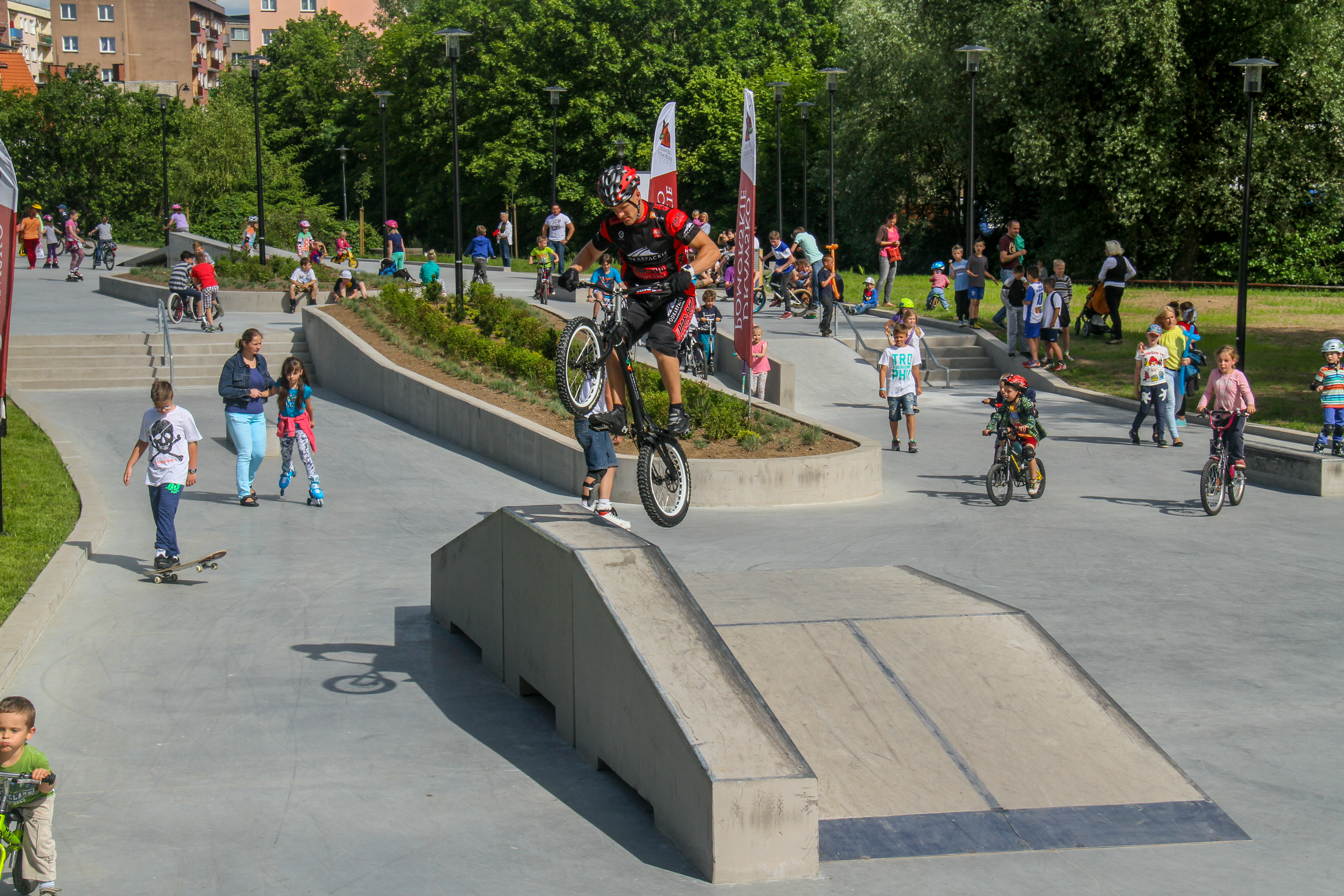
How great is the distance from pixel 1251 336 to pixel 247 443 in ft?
65.6

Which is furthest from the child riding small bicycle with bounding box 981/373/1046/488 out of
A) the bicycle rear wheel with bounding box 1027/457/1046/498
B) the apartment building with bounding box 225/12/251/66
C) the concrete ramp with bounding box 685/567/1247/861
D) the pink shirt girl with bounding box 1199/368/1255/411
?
the apartment building with bounding box 225/12/251/66

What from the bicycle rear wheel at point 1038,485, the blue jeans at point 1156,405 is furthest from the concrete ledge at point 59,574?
the blue jeans at point 1156,405

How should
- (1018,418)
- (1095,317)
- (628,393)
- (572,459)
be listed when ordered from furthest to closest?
(1095,317) → (572,459) → (1018,418) → (628,393)

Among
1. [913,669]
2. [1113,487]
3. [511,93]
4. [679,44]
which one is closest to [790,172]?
[679,44]

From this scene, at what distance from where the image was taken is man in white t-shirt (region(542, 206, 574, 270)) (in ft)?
108

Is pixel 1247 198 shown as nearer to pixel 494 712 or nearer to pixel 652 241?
pixel 652 241

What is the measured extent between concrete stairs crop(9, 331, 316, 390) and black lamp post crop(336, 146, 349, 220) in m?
42.1

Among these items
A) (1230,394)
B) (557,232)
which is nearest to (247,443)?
(1230,394)

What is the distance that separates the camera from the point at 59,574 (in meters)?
10.6

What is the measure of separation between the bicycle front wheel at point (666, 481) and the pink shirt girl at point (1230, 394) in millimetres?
8095

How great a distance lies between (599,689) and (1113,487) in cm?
1070

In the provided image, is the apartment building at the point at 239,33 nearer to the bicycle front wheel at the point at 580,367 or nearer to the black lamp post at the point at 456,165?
the black lamp post at the point at 456,165

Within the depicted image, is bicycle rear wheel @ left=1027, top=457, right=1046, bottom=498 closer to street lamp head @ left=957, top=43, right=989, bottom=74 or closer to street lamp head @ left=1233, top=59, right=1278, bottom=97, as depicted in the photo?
street lamp head @ left=1233, top=59, right=1278, bottom=97

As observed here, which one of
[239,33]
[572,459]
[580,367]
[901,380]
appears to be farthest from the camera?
[239,33]
